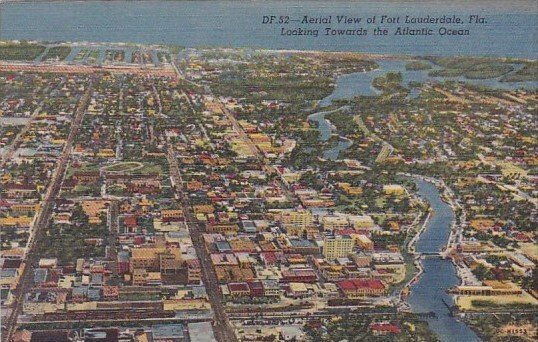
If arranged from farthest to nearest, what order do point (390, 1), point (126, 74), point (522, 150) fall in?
point (522, 150) < point (126, 74) < point (390, 1)

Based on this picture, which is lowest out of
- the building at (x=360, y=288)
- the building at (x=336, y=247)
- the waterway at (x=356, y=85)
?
the building at (x=360, y=288)

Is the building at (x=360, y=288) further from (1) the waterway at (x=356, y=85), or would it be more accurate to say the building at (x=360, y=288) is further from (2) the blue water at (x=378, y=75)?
(2) the blue water at (x=378, y=75)

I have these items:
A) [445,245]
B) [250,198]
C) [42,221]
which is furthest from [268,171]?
[42,221]

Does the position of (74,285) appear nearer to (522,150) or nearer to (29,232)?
(29,232)

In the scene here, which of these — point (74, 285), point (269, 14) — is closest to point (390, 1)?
point (269, 14)

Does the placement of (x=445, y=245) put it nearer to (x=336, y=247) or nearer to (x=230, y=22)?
(x=336, y=247)

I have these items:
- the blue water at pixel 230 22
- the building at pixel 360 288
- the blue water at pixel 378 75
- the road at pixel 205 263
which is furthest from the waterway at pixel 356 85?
the road at pixel 205 263
